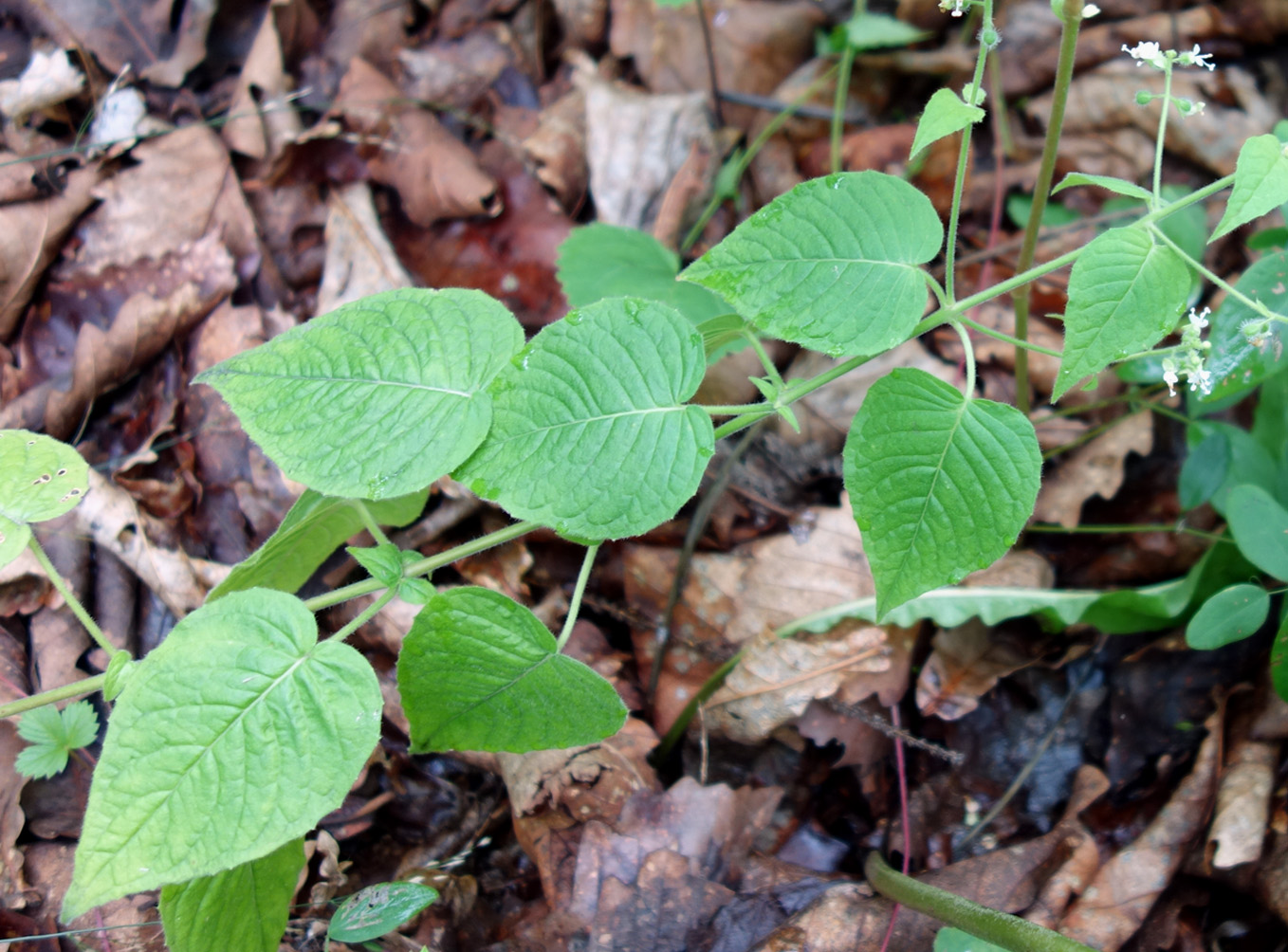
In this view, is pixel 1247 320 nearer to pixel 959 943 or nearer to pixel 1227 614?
pixel 1227 614

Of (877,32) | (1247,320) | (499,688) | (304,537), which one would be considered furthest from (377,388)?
(877,32)

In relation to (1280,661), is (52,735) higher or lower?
higher

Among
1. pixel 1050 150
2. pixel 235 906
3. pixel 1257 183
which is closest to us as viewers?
pixel 1257 183

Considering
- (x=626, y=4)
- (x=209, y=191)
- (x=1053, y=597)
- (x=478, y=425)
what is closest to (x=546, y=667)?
(x=478, y=425)

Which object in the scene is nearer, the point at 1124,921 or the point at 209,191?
the point at 1124,921

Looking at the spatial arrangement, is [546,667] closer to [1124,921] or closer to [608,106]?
[1124,921]

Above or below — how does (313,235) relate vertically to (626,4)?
below

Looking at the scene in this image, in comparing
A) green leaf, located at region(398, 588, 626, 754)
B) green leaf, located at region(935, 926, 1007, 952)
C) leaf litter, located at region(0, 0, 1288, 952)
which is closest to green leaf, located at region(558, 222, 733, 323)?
leaf litter, located at region(0, 0, 1288, 952)

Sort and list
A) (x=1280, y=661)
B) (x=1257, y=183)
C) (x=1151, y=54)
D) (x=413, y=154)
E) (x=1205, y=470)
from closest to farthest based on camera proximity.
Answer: (x=1257, y=183) < (x=1151, y=54) < (x=1280, y=661) < (x=1205, y=470) < (x=413, y=154)
